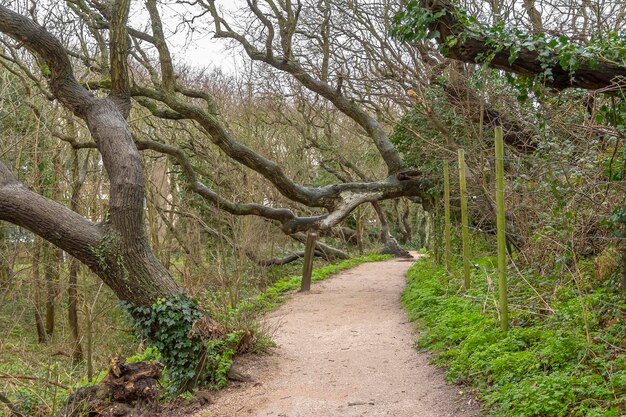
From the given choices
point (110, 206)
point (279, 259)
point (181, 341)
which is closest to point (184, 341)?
point (181, 341)

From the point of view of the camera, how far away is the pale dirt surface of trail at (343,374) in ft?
18.0

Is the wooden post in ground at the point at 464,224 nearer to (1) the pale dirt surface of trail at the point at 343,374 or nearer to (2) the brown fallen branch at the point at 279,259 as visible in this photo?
(1) the pale dirt surface of trail at the point at 343,374

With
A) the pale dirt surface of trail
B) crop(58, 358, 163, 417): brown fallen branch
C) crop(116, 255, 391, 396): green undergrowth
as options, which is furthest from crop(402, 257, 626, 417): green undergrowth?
crop(58, 358, 163, 417): brown fallen branch

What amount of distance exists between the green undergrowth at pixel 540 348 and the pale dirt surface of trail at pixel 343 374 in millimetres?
338

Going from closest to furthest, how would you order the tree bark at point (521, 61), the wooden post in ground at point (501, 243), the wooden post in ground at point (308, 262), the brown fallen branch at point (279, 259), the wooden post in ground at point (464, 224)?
the tree bark at point (521, 61) → the wooden post in ground at point (501, 243) → the wooden post in ground at point (464, 224) → the wooden post in ground at point (308, 262) → the brown fallen branch at point (279, 259)

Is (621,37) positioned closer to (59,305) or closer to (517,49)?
(517,49)

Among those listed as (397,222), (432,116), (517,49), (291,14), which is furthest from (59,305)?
(397,222)

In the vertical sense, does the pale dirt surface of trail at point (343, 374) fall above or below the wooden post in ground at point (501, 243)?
below

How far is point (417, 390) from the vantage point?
19.1ft

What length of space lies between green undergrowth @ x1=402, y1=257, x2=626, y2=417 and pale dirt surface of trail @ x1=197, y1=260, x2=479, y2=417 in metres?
0.34

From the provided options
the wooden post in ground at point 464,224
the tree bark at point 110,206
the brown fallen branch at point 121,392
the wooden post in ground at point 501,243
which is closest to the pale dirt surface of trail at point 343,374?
the brown fallen branch at point 121,392

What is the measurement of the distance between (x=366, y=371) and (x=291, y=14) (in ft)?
32.0

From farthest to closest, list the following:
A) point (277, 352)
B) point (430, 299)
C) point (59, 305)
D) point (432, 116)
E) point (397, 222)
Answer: point (397, 222)
point (59, 305)
point (432, 116)
point (430, 299)
point (277, 352)

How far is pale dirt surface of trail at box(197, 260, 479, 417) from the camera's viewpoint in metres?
5.47
